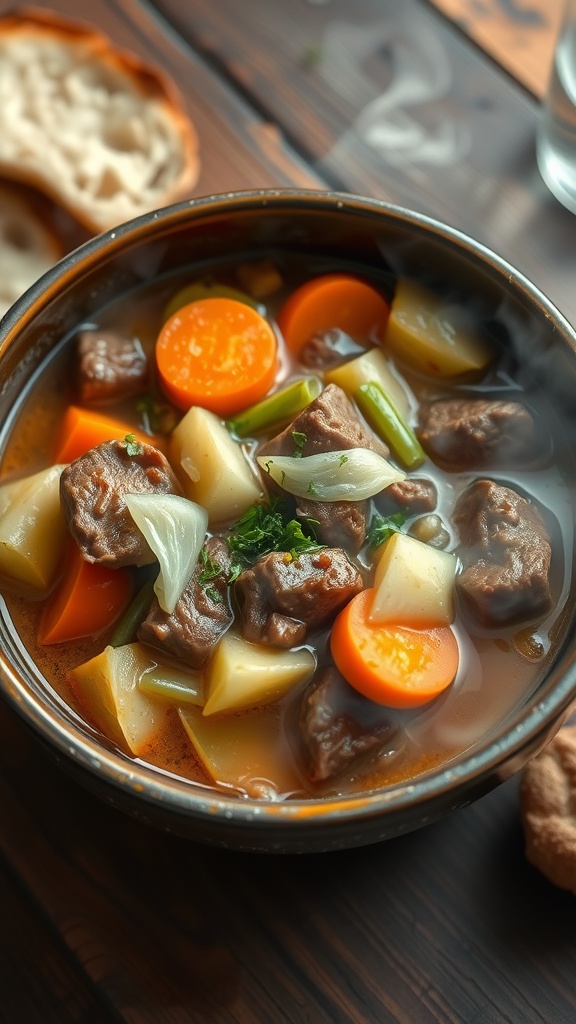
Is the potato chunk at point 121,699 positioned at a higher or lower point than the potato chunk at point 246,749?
lower

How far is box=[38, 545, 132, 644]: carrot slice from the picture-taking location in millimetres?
2174

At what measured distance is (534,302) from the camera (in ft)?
7.17

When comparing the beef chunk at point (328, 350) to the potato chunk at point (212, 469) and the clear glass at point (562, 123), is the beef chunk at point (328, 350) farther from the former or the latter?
the clear glass at point (562, 123)

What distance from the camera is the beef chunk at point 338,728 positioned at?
2.01m

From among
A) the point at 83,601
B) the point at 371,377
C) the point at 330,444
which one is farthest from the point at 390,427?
the point at 83,601

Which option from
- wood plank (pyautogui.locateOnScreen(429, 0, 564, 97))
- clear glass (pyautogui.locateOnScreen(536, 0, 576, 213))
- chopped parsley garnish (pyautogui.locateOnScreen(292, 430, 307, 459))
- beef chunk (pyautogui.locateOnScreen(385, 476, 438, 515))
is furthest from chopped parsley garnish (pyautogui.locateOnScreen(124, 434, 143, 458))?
wood plank (pyautogui.locateOnScreen(429, 0, 564, 97))

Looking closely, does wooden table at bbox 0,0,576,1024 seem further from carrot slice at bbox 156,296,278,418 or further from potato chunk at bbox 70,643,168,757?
carrot slice at bbox 156,296,278,418

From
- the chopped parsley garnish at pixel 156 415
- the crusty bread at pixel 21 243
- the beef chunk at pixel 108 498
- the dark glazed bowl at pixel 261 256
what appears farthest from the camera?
the crusty bread at pixel 21 243

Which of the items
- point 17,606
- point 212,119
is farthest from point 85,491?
point 212,119

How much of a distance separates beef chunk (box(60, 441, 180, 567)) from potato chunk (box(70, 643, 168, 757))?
21 cm

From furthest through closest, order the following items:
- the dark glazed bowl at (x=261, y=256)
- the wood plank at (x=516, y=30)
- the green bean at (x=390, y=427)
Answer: the wood plank at (x=516, y=30) → the green bean at (x=390, y=427) → the dark glazed bowl at (x=261, y=256)

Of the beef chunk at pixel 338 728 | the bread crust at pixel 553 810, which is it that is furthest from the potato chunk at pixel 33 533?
the bread crust at pixel 553 810

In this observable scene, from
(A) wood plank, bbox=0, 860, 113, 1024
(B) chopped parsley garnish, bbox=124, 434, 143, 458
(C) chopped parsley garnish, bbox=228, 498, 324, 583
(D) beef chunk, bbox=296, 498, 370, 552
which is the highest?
(D) beef chunk, bbox=296, 498, 370, 552

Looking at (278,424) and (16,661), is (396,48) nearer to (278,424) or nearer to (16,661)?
(278,424)
